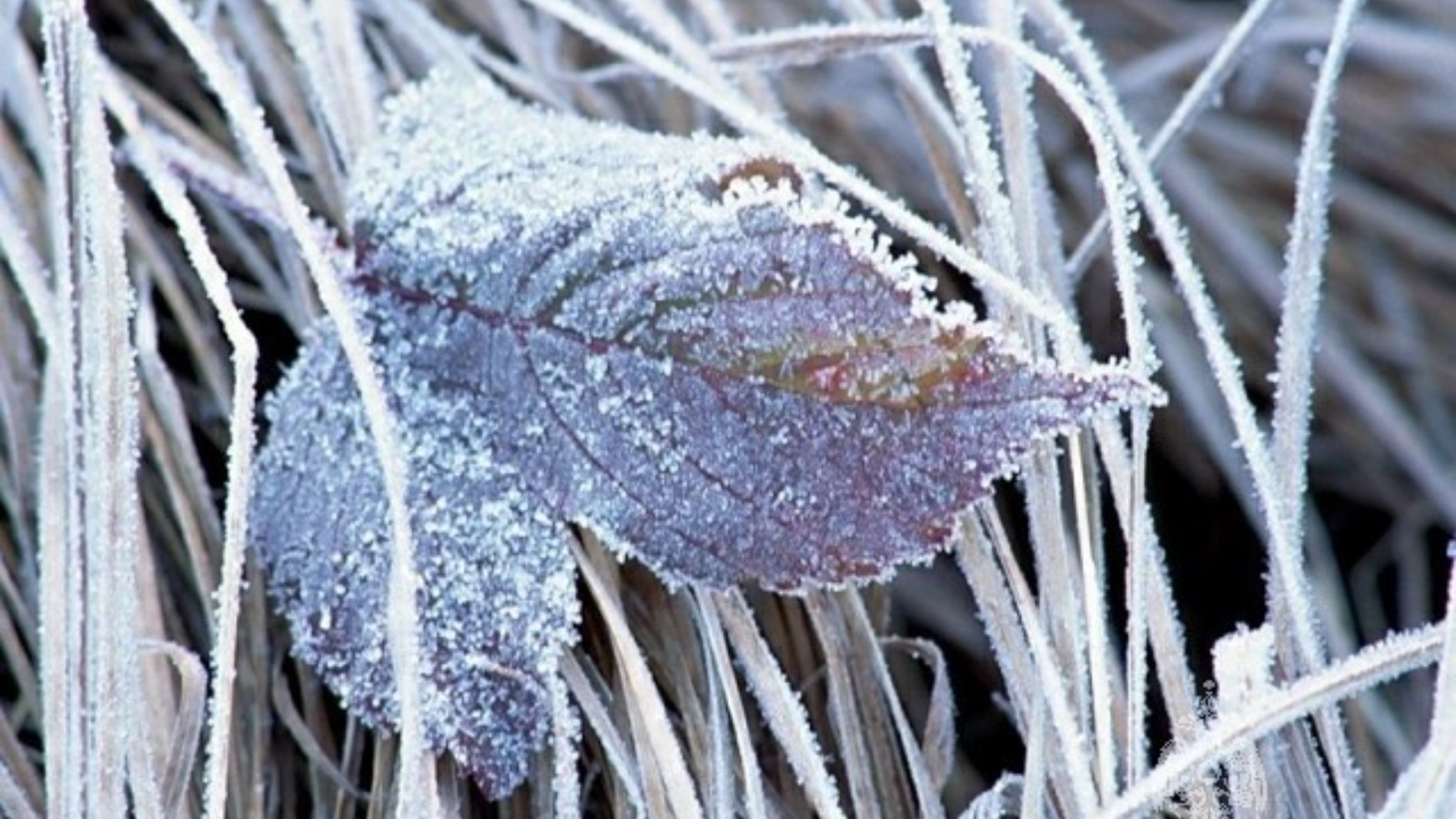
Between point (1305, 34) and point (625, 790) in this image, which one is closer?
point (625, 790)

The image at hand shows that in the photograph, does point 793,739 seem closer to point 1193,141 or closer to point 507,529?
point 507,529

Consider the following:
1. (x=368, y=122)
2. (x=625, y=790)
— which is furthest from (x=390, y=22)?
(x=625, y=790)

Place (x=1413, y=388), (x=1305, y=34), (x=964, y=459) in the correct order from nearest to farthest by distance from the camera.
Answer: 1. (x=964, y=459)
2. (x=1305, y=34)
3. (x=1413, y=388)

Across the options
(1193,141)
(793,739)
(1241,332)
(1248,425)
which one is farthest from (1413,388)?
(793,739)

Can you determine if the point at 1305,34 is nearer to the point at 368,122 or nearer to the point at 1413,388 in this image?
the point at 1413,388

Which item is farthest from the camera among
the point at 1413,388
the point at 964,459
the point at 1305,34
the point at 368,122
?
the point at 1413,388

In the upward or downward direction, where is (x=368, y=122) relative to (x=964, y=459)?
upward

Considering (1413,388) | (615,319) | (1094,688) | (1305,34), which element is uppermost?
(1305,34)
